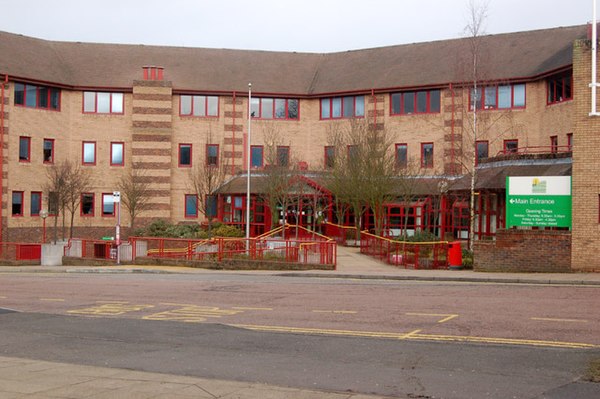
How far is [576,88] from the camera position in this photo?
24781mm

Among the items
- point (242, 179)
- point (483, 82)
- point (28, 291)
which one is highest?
point (483, 82)

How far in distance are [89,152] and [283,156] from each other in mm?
13133

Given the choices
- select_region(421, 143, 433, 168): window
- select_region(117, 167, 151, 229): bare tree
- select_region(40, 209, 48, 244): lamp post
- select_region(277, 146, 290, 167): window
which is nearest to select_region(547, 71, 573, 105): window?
select_region(421, 143, 433, 168): window

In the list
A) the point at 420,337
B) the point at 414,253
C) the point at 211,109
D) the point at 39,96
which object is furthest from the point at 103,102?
the point at 420,337

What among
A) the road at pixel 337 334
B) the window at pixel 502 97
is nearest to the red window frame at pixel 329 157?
the window at pixel 502 97

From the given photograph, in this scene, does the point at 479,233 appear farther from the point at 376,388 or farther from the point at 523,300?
the point at 376,388

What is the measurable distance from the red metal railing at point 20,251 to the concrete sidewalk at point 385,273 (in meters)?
7.25

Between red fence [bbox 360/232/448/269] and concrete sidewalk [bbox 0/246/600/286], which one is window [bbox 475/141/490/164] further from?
red fence [bbox 360/232/448/269]

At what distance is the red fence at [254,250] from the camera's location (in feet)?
95.6

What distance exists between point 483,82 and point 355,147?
29.5 ft

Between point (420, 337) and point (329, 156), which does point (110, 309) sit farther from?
point (329, 156)

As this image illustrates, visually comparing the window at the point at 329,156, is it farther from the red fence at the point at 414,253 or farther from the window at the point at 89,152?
the window at the point at 89,152

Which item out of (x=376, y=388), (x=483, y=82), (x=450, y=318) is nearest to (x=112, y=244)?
(x=483, y=82)

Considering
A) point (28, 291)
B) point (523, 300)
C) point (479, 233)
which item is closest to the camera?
point (523, 300)
